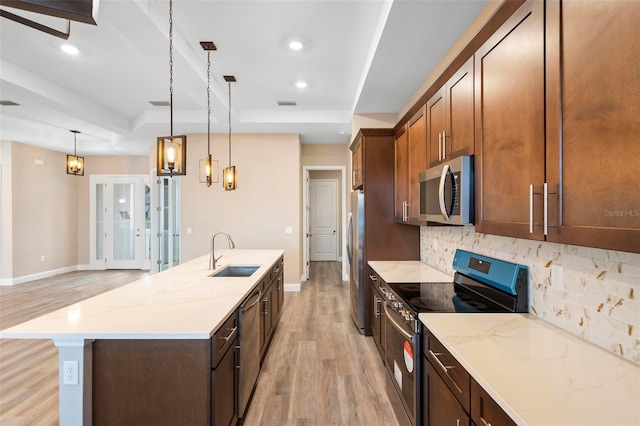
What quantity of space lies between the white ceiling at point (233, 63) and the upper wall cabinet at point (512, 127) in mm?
767

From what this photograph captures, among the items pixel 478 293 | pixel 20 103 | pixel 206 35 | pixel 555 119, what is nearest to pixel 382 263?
pixel 478 293

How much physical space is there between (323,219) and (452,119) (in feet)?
21.9

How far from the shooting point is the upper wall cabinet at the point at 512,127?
3.82 ft

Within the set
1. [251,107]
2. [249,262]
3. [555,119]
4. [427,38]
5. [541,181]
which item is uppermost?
[251,107]

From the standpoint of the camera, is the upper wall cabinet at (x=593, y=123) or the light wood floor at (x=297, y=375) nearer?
the upper wall cabinet at (x=593, y=123)

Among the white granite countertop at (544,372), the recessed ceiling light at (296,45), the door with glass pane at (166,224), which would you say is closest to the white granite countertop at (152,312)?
the white granite countertop at (544,372)

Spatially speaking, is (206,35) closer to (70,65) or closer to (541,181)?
(70,65)

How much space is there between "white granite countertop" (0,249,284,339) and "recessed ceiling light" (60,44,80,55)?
2364 millimetres

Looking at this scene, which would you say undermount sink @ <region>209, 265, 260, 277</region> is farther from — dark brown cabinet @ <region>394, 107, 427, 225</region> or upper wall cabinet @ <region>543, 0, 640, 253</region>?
upper wall cabinet @ <region>543, 0, 640, 253</region>

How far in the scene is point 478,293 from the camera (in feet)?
6.56

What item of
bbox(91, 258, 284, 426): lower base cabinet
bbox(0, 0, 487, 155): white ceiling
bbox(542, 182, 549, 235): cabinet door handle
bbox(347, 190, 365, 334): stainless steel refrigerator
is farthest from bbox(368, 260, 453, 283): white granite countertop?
bbox(0, 0, 487, 155): white ceiling

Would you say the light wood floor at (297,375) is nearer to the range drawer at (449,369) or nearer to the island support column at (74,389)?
the range drawer at (449,369)

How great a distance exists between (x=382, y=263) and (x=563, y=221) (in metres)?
2.28

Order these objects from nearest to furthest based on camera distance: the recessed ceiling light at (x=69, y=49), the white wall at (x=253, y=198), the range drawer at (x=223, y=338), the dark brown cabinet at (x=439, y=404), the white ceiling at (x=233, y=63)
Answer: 1. the dark brown cabinet at (x=439, y=404)
2. the range drawer at (x=223, y=338)
3. the white ceiling at (x=233, y=63)
4. the recessed ceiling light at (x=69, y=49)
5. the white wall at (x=253, y=198)
